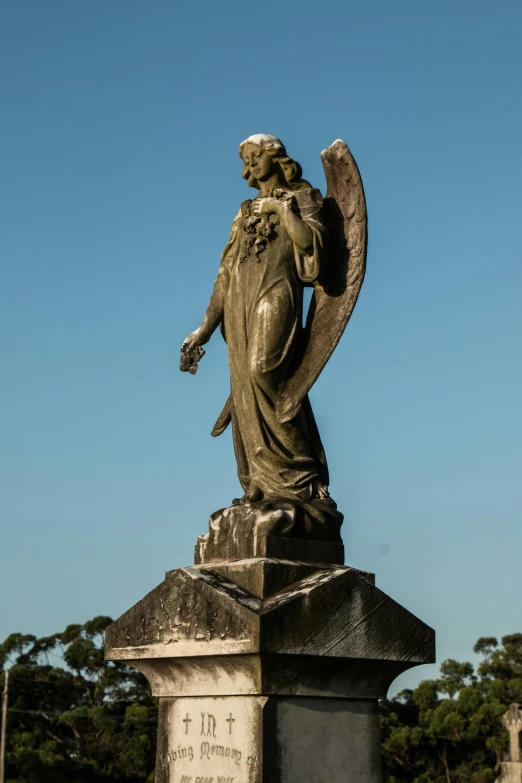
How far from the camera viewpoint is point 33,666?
45562 mm

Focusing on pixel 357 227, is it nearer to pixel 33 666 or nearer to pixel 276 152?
pixel 276 152

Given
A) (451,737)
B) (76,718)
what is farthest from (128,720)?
(451,737)

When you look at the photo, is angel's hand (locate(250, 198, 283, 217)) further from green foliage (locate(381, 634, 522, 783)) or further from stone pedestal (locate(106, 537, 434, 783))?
green foliage (locate(381, 634, 522, 783))

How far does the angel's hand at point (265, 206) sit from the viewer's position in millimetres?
7133

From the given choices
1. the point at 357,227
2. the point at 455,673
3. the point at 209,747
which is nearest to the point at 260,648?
the point at 209,747

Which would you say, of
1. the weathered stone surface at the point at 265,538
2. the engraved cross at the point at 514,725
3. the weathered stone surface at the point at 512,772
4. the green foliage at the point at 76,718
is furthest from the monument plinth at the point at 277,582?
the green foliage at the point at 76,718

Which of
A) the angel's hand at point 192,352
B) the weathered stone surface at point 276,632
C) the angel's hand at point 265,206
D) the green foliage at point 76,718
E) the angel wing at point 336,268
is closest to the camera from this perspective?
the weathered stone surface at point 276,632

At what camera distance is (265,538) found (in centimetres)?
647

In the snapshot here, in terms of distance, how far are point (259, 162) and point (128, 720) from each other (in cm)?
3619

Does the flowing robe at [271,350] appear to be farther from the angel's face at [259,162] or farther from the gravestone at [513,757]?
the gravestone at [513,757]

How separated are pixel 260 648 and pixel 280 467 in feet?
4.04

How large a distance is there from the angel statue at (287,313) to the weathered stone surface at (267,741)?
95 cm

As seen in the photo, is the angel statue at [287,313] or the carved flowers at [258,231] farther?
the carved flowers at [258,231]

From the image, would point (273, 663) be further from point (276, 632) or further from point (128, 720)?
point (128, 720)
